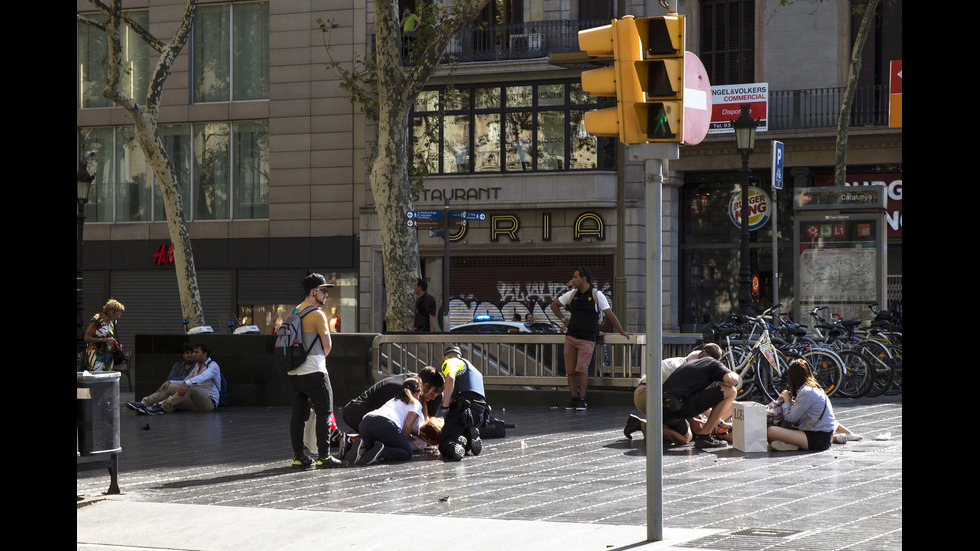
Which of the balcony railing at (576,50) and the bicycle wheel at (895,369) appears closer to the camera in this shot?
the bicycle wheel at (895,369)

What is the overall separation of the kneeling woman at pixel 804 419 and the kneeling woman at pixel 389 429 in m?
3.42

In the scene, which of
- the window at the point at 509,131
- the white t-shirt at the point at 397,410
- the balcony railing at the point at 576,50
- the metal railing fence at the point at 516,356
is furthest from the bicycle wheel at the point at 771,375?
the window at the point at 509,131

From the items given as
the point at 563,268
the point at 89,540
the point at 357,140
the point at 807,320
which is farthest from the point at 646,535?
the point at 357,140

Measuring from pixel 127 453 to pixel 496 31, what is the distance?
2093 cm

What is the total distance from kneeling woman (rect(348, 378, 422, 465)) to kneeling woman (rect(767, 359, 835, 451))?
11.2 ft

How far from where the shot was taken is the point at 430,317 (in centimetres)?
1853

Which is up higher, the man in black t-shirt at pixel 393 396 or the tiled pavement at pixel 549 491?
the man in black t-shirt at pixel 393 396

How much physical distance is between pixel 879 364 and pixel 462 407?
775 cm

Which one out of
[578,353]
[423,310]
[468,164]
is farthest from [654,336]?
[468,164]

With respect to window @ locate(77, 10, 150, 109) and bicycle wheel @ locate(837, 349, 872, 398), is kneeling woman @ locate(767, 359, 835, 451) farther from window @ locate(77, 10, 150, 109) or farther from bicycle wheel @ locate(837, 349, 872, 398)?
window @ locate(77, 10, 150, 109)

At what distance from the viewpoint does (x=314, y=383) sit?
1078cm

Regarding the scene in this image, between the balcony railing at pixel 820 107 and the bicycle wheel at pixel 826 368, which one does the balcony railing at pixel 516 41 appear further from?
the bicycle wheel at pixel 826 368

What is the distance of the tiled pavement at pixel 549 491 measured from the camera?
734 centimetres
